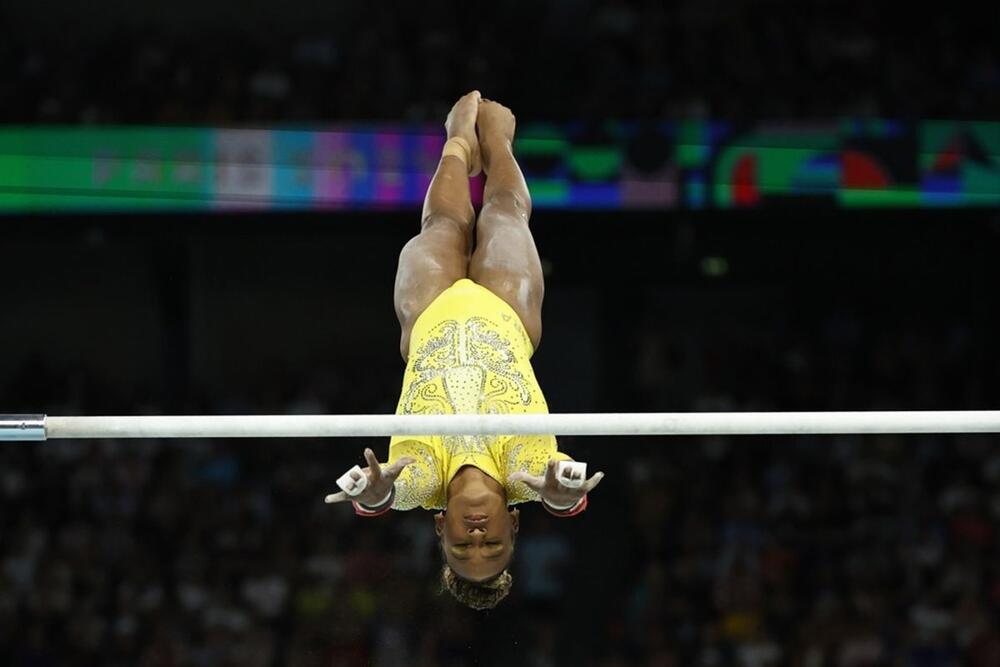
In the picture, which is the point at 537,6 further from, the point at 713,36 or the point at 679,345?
the point at 679,345

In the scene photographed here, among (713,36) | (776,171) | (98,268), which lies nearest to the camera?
(776,171)

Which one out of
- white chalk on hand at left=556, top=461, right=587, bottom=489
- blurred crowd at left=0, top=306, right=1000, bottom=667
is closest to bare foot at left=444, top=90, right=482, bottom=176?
white chalk on hand at left=556, top=461, right=587, bottom=489

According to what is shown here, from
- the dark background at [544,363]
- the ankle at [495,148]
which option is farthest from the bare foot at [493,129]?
the dark background at [544,363]

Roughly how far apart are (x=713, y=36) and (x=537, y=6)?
1.30 meters

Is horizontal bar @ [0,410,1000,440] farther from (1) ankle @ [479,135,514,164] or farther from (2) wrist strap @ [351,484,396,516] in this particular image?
(1) ankle @ [479,135,514,164]

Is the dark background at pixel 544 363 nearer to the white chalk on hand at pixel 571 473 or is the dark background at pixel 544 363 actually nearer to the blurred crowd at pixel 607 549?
the blurred crowd at pixel 607 549

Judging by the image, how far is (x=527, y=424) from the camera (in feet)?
13.0

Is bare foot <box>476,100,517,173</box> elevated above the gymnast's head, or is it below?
above

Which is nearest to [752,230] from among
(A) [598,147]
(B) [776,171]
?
(B) [776,171]

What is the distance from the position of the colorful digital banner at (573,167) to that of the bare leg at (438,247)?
3430mm

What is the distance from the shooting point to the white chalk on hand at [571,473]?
4.12 metres

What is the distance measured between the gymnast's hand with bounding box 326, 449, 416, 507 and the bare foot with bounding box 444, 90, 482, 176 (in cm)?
204

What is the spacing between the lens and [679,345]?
10.1 m

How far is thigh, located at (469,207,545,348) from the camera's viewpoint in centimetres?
536
